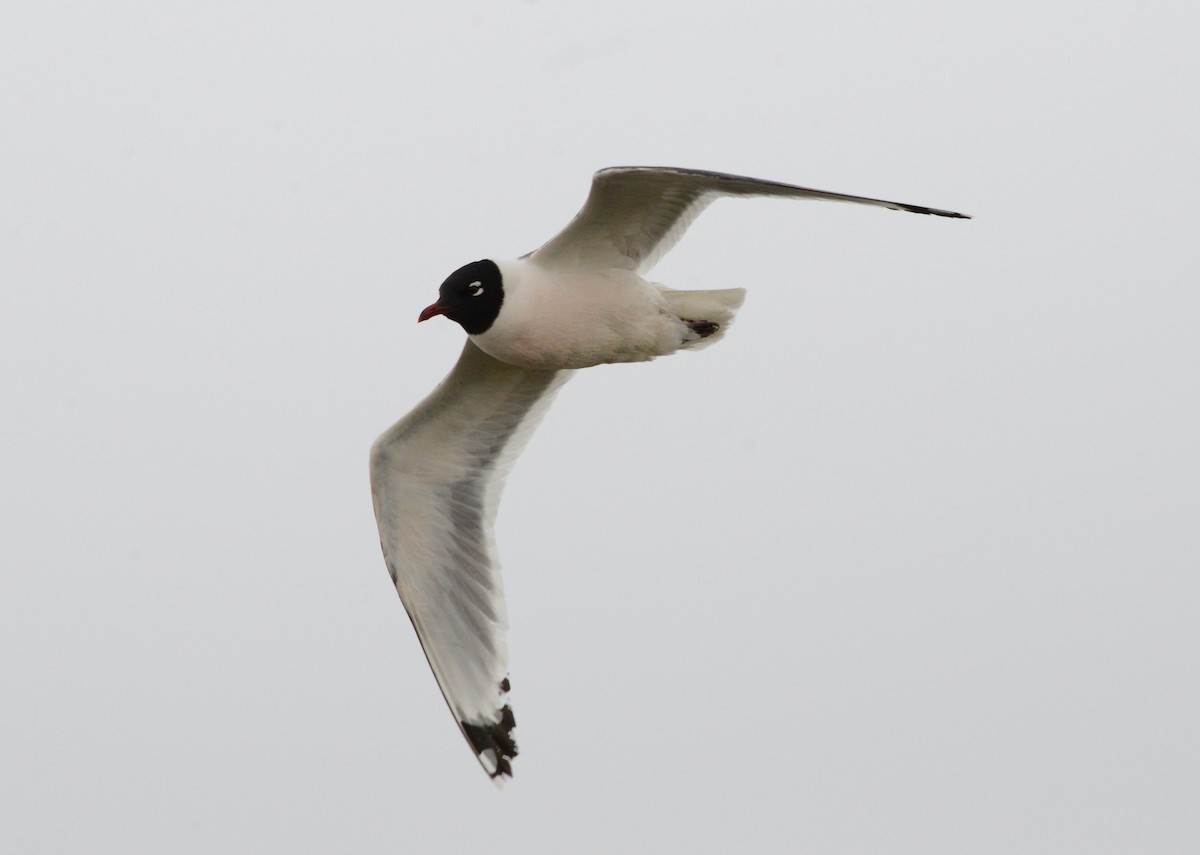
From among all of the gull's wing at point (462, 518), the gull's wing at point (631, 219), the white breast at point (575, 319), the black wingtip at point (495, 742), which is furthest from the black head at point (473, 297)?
the black wingtip at point (495, 742)

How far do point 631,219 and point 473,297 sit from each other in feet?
2.10

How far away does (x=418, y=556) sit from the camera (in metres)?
6.38

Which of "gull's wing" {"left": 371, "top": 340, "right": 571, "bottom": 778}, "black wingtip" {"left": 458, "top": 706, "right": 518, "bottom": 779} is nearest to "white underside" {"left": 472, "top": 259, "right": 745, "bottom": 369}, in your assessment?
"gull's wing" {"left": 371, "top": 340, "right": 571, "bottom": 778}

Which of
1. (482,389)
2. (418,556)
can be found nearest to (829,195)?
(482,389)

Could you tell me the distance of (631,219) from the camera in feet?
18.5

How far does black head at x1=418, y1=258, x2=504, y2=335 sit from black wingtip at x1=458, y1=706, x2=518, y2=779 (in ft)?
5.38

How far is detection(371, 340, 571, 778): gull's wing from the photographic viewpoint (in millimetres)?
6305

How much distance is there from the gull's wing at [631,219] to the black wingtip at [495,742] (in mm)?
1821

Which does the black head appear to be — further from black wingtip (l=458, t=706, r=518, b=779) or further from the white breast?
black wingtip (l=458, t=706, r=518, b=779)

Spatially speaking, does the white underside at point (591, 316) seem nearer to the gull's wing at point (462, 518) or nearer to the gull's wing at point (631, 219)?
the gull's wing at point (631, 219)

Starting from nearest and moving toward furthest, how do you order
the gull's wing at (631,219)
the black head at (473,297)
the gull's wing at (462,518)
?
the gull's wing at (631,219) < the black head at (473,297) < the gull's wing at (462,518)

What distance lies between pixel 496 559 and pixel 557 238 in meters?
1.48

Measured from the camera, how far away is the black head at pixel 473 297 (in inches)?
219

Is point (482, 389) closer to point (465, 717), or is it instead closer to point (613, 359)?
point (613, 359)
